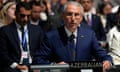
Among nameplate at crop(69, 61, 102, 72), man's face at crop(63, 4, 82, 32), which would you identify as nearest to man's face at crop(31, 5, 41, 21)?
man's face at crop(63, 4, 82, 32)

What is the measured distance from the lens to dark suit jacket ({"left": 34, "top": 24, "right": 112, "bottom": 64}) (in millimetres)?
5562

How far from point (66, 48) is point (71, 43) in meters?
0.08

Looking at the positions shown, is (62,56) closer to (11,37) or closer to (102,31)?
(11,37)

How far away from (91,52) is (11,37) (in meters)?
1.32

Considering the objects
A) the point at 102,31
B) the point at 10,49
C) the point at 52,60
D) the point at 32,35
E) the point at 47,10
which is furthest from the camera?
the point at 47,10

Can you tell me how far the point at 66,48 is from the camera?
5.64 m

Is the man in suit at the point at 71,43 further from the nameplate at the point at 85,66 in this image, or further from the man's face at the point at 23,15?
the nameplate at the point at 85,66

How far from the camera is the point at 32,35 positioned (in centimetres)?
701

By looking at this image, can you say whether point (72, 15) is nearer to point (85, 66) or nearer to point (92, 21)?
point (85, 66)

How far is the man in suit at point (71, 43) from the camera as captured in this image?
18.1 feet

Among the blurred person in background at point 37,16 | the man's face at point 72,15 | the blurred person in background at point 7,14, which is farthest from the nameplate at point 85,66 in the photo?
the blurred person in background at point 37,16

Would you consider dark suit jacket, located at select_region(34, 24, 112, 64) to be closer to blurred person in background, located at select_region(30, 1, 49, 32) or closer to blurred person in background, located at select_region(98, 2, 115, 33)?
blurred person in background, located at select_region(30, 1, 49, 32)

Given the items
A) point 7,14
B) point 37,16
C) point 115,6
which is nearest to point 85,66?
point 7,14

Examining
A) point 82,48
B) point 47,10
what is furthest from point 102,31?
point 82,48
